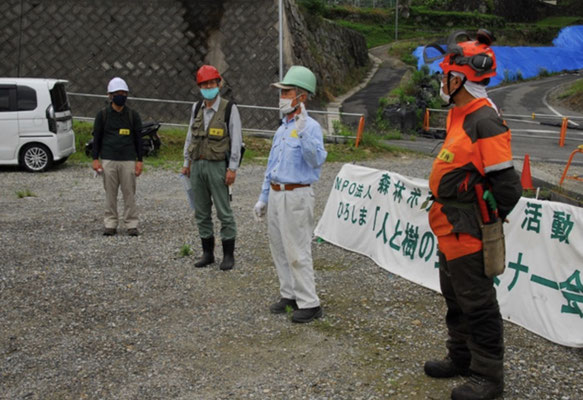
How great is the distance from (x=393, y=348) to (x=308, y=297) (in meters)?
0.84

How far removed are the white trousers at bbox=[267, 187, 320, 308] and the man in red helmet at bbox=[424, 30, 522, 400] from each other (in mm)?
1358

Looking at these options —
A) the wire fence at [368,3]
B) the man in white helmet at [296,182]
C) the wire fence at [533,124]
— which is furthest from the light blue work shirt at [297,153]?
the wire fence at [368,3]

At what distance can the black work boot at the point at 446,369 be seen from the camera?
3984 millimetres

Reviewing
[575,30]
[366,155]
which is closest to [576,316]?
[366,155]

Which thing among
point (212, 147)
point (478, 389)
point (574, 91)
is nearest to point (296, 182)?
point (212, 147)

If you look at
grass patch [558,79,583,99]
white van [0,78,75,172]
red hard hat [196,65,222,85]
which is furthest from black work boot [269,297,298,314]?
grass patch [558,79,583,99]

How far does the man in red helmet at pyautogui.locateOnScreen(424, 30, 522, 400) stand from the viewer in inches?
136

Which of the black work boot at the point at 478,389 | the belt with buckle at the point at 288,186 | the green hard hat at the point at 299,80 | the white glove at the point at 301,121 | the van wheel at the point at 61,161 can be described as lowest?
the black work boot at the point at 478,389

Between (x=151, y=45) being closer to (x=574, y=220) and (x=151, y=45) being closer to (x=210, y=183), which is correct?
(x=210, y=183)

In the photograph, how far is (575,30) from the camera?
45.8 metres

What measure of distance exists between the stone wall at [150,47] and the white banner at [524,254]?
11510 millimetres

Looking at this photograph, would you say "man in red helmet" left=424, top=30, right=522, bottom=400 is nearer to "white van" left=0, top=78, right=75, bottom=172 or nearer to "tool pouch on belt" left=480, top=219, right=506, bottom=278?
"tool pouch on belt" left=480, top=219, right=506, bottom=278

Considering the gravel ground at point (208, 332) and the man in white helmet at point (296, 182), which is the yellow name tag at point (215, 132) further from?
the gravel ground at point (208, 332)

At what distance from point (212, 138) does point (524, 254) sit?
3135 millimetres
